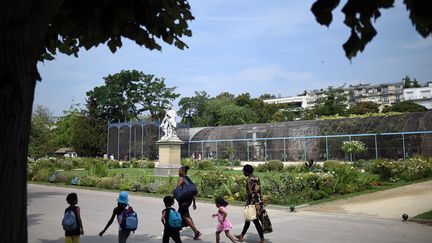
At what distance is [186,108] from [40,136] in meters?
26.4

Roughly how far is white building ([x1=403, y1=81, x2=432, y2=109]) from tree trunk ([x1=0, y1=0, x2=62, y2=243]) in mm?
113411

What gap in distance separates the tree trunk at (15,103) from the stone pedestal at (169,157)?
21.1 metres

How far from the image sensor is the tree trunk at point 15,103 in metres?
2.65

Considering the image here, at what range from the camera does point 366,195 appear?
1536cm

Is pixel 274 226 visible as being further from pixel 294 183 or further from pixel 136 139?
pixel 136 139

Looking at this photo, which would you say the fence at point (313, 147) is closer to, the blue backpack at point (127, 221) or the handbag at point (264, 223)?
the handbag at point (264, 223)

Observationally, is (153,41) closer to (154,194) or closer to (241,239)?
(241,239)

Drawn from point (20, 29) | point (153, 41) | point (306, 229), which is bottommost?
point (306, 229)

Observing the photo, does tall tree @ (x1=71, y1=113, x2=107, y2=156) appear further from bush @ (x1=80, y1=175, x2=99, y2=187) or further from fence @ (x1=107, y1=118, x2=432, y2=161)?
bush @ (x1=80, y1=175, x2=99, y2=187)

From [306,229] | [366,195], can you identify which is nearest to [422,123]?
[366,195]

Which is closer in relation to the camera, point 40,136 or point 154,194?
point 154,194

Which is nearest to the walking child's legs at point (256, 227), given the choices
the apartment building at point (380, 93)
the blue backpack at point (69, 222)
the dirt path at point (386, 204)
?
the blue backpack at point (69, 222)

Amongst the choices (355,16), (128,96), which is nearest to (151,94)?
(128,96)

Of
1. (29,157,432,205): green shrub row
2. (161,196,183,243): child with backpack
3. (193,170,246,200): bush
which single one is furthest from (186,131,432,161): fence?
(161,196,183,243): child with backpack
